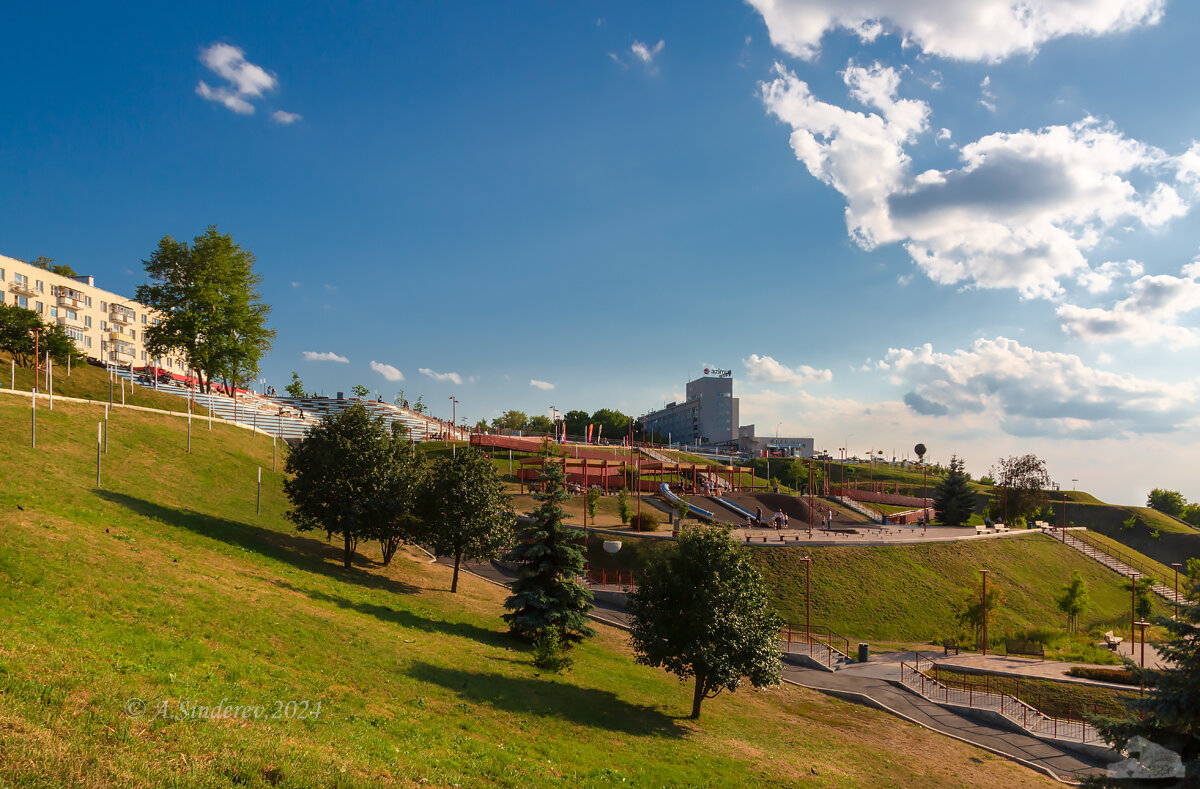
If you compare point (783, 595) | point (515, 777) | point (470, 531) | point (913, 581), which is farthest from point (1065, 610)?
point (515, 777)

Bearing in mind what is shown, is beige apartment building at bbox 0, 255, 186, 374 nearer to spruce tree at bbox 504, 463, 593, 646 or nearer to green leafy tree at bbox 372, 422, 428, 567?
green leafy tree at bbox 372, 422, 428, 567

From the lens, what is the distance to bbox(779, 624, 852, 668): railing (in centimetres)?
3461

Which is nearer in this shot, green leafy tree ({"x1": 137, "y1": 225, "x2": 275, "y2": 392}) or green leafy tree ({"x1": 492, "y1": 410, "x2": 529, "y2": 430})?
green leafy tree ({"x1": 137, "y1": 225, "x2": 275, "y2": 392})

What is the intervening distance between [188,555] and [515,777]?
17176 millimetres

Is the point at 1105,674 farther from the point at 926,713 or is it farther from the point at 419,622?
the point at 419,622

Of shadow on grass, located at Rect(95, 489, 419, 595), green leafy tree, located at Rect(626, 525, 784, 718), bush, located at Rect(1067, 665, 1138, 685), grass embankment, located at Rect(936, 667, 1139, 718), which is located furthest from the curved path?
shadow on grass, located at Rect(95, 489, 419, 595)

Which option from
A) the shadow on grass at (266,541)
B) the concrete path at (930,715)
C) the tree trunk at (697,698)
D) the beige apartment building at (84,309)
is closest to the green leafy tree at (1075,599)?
the concrete path at (930,715)

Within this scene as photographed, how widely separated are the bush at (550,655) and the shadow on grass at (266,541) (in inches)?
368

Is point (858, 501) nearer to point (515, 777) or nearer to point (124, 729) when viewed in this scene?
point (515, 777)

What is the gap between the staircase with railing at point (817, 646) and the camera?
34.0m

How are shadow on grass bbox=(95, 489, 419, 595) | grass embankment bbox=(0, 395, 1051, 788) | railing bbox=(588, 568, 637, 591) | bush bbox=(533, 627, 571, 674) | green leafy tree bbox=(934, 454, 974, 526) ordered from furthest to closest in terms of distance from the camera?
green leafy tree bbox=(934, 454, 974, 526) → railing bbox=(588, 568, 637, 591) → shadow on grass bbox=(95, 489, 419, 595) → bush bbox=(533, 627, 571, 674) → grass embankment bbox=(0, 395, 1051, 788)

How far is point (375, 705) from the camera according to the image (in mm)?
15008

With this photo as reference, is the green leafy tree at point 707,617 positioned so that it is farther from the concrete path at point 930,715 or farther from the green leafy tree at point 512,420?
the green leafy tree at point 512,420

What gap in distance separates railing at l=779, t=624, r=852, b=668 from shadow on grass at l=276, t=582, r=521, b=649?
53.5 ft
